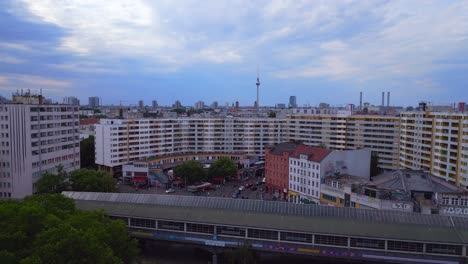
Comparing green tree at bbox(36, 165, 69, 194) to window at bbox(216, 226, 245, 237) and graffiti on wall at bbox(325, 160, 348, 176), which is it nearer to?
window at bbox(216, 226, 245, 237)

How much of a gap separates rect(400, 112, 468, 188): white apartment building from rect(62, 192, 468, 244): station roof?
23.8 m

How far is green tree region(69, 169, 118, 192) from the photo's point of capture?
158 feet

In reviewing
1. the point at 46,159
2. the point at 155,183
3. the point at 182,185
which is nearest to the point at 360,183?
the point at 182,185

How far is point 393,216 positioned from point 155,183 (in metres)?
46.9

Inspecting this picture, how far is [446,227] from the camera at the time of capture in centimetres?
3162

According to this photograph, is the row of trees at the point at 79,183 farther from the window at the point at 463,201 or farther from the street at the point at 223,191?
the window at the point at 463,201

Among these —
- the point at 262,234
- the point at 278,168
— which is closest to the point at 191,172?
the point at 278,168

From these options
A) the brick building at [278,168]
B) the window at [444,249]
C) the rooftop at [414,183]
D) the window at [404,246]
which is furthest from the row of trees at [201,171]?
the window at [444,249]

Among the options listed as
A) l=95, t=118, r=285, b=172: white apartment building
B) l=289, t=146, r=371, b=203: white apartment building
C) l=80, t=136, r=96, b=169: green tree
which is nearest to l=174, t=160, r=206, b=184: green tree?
l=289, t=146, r=371, b=203: white apartment building

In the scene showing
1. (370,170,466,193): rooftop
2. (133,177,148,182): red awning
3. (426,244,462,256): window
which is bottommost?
(133,177,148,182): red awning

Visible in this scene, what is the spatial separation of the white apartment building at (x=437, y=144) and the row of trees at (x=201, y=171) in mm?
32606

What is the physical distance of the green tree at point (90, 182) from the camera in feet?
158

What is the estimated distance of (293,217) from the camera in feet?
111

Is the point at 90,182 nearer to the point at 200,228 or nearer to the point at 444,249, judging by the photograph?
the point at 200,228
